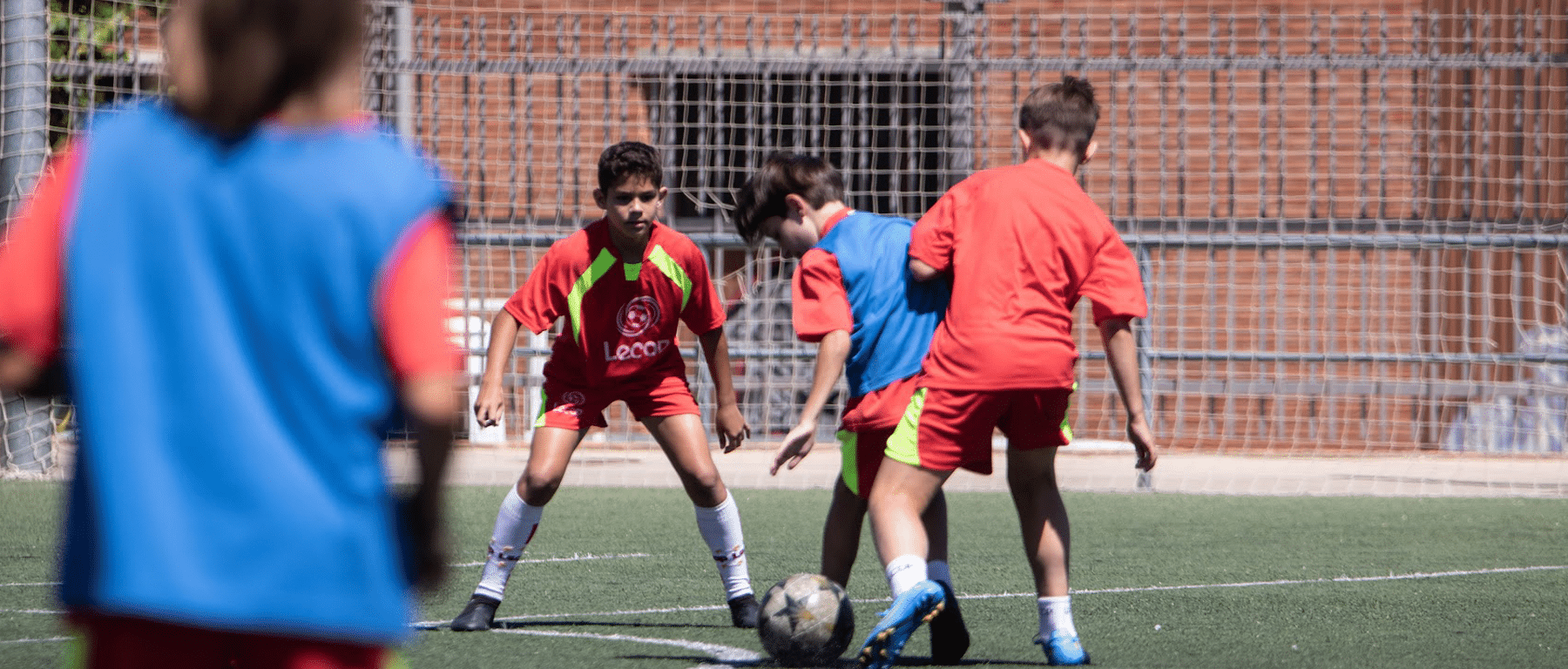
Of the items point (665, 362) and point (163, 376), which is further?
point (665, 362)

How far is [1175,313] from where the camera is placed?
41.5 ft

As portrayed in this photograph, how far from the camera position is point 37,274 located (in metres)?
1.85

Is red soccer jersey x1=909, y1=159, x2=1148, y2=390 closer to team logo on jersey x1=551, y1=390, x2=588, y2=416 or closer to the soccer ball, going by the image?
the soccer ball

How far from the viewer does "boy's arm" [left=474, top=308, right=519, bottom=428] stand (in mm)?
5160

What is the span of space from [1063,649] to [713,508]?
1424mm

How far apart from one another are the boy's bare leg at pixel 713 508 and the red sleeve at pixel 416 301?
3.47 m

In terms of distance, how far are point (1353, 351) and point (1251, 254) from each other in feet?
3.56

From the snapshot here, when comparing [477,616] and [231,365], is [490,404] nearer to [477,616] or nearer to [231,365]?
[477,616]

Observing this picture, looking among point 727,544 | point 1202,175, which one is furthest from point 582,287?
point 1202,175

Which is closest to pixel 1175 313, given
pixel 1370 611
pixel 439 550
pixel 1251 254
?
pixel 1251 254

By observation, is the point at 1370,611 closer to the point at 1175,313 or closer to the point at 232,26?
the point at 232,26

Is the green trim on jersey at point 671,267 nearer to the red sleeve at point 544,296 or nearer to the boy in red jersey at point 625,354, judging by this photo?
the boy in red jersey at point 625,354

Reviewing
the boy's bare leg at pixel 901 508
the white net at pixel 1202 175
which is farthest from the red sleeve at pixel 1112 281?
the white net at pixel 1202 175

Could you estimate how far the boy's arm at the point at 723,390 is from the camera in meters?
5.45
